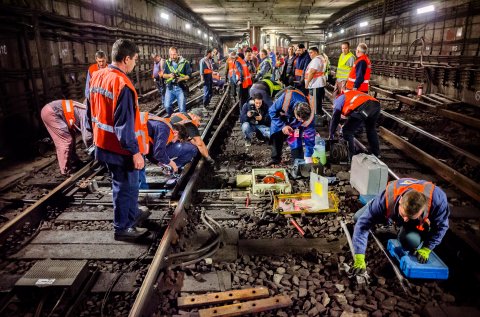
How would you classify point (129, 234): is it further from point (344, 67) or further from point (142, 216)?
point (344, 67)

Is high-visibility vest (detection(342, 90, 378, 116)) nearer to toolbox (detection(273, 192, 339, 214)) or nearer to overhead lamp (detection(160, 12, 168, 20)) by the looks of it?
toolbox (detection(273, 192, 339, 214))

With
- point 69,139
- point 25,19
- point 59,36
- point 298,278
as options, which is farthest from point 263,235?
point 59,36

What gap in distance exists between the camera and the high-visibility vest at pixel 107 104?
120 inches

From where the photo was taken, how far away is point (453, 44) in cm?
1155

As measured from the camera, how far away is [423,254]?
299 cm

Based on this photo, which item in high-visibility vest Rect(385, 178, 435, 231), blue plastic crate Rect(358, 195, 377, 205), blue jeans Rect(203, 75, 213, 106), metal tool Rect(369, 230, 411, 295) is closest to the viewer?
high-visibility vest Rect(385, 178, 435, 231)

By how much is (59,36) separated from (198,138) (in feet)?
20.1

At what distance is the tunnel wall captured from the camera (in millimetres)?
6914

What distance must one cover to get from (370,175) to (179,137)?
2.84 m

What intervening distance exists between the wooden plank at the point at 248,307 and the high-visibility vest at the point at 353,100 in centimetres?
374

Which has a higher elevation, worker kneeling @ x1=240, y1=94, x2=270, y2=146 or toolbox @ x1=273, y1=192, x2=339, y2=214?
worker kneeling @ x1=240, y1=94, x2=270, y2=146

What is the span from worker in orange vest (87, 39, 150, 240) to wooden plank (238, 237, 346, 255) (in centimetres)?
119

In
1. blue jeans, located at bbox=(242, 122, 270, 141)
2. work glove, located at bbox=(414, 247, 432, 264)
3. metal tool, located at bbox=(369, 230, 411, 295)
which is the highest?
blue jeans, located at bbox=(242, 122, 270, 141)

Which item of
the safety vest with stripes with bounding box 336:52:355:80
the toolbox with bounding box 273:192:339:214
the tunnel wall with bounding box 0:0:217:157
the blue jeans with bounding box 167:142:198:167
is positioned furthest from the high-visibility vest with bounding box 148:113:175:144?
the safety vest with stripes with bounding box 336:52:355:80
